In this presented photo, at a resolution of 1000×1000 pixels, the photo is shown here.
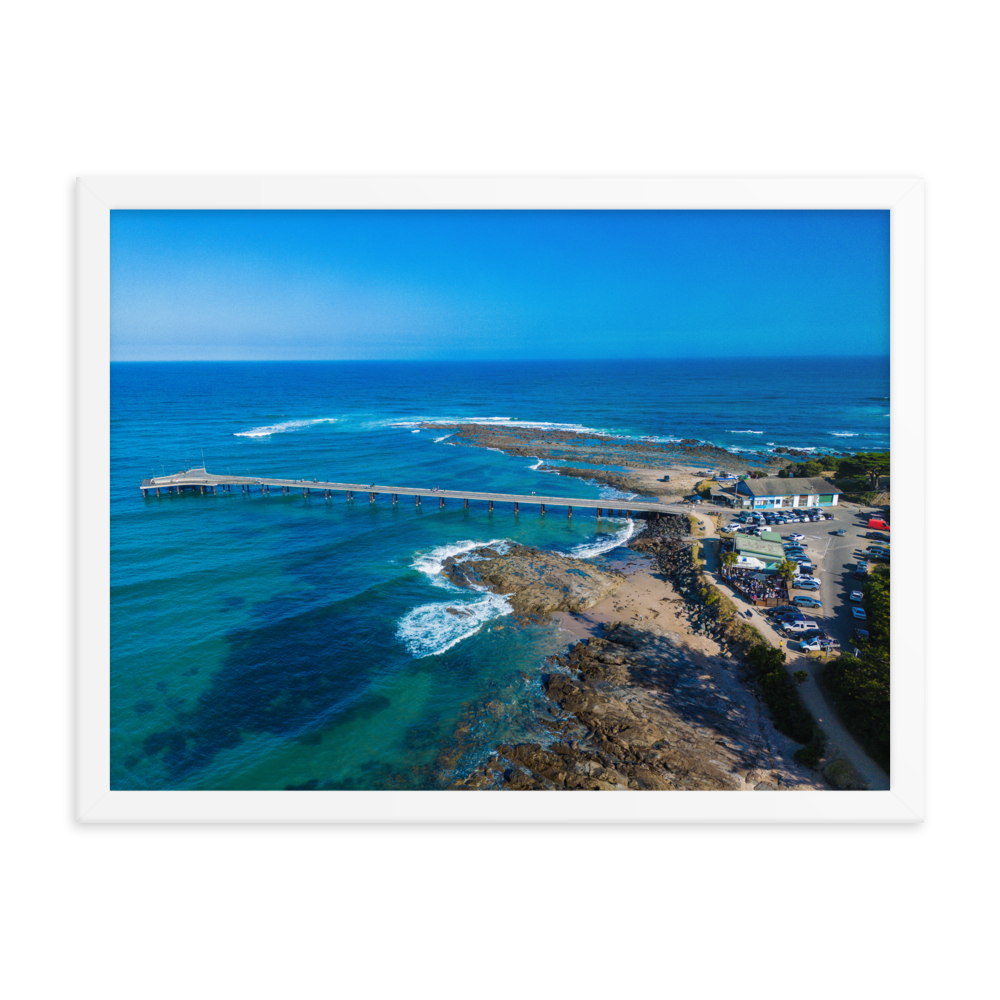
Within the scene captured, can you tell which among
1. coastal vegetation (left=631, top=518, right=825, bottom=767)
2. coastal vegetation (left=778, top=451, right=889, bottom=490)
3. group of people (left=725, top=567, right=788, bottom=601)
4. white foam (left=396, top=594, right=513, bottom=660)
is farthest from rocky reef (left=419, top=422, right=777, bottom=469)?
white foam (left=396, top=594, right=513, bottom=660)

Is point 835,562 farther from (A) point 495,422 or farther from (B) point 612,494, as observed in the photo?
(A) point 495,422

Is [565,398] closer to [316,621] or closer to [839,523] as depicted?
[839,523]

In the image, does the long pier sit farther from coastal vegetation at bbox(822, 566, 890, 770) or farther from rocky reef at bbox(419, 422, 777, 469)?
coastal vegetation at bbox(822, 566, 890, 770)

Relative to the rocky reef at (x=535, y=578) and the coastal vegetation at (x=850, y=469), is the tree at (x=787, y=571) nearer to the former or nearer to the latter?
the rocky reef at (x=535, y=578)

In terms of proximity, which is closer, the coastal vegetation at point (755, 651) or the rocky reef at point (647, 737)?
the rocky reef at point (647, 737)

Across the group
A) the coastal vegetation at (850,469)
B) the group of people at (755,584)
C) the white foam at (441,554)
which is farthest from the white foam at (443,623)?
the coastal vegetation at (850,469)
